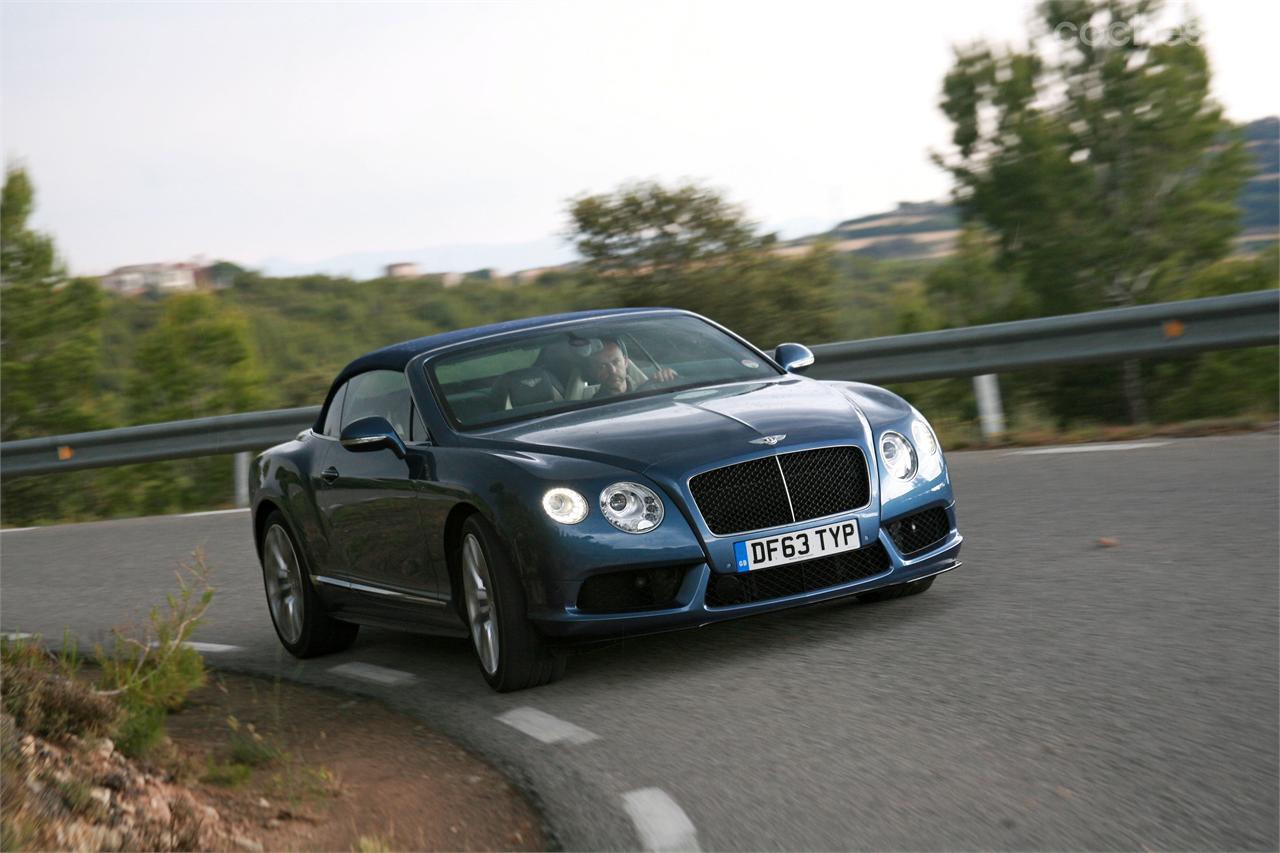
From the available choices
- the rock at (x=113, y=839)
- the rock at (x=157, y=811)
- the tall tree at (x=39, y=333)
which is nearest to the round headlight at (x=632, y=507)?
the rock at (x=157, y=811)

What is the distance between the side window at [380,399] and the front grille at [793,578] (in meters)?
1.85

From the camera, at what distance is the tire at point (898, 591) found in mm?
7204

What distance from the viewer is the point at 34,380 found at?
204 feet

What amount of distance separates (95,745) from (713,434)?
265 cm

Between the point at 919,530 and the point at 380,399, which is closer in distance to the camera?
the point at 919,530

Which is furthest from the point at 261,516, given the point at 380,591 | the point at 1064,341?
the point at 1064,341

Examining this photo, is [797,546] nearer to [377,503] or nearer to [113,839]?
[377,503]

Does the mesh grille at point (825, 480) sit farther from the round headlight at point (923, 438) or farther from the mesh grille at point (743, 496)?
the round headlight at point (923, 438)

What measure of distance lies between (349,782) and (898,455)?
2.58 m

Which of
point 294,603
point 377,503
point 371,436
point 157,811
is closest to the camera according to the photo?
point 157,811

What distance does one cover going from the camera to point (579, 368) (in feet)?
24.4

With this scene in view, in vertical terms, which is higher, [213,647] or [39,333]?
[39,333]

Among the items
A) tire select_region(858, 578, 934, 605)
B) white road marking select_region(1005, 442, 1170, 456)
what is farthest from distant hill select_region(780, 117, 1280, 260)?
tire select_region(858, 578, 934, 605)

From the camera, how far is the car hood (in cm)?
632
